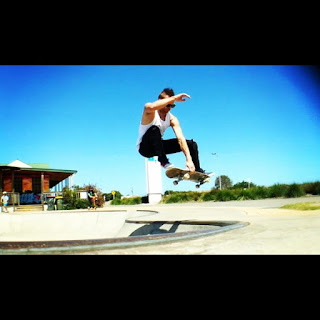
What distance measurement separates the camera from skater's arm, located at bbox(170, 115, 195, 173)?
4328 mm

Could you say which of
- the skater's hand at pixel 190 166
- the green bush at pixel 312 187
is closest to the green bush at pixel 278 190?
the green bush at pixel 312 187

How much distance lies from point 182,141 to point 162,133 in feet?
1.15

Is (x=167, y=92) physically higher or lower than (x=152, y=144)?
higher

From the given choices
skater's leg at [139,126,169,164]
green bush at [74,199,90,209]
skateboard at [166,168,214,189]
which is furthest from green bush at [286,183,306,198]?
green bush at [74,199,90,209]

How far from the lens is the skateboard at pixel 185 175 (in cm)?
440

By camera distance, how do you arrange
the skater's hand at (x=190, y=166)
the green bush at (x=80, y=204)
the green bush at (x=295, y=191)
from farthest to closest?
1. the green bush at (x=80, y=204)
2. the green bush at (x=295, y=191)
3. the skater's hand at (x=190, y=166)

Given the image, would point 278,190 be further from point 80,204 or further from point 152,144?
point 80,204

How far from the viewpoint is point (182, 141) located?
434 cm

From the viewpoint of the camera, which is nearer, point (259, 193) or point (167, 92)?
point (167, 92)

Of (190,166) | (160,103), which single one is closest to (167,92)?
(160,103)

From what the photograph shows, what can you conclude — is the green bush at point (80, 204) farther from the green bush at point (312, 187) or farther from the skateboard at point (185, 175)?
the skateboard at point (185, 175)
